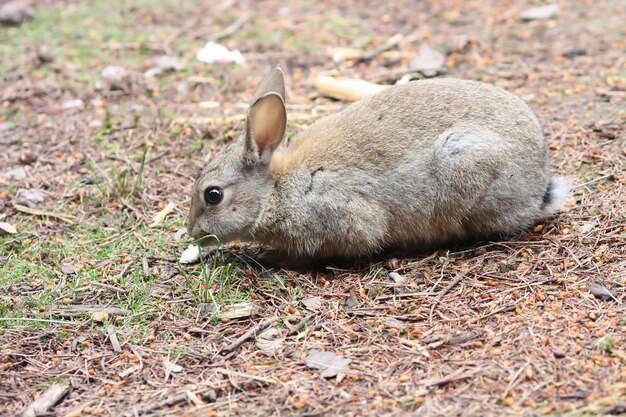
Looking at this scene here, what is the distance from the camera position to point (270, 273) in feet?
19.7

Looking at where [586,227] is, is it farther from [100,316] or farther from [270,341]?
[100,316]

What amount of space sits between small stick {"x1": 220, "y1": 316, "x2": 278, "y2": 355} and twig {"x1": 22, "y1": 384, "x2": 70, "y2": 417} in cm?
101

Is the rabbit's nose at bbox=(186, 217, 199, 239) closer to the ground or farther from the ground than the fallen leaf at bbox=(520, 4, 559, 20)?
closer to the ground

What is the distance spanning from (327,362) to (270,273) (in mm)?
1426

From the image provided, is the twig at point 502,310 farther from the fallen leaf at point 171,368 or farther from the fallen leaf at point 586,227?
the fallen leaf at point 171,368

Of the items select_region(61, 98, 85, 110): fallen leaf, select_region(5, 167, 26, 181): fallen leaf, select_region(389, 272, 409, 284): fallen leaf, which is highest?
select_region(61, 98, 85, 110): fallen leaf

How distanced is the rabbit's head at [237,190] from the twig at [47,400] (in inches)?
69.2

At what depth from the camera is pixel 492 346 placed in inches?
184

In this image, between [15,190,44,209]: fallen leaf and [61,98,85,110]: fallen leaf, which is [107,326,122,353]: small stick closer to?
[15,190,44,209]: fallen leaf

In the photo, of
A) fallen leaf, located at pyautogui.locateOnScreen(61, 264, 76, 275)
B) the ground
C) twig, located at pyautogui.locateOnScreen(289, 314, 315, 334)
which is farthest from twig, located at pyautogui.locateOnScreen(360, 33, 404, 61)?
twig, located at pyautogui.locateOnScreen(289, 314, 315, 334)

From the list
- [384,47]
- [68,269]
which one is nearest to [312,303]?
[68,269]

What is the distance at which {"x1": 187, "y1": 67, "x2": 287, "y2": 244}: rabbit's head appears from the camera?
19.8 feet

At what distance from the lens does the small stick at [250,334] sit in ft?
16.4

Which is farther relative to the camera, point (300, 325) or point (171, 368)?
point (300, 325)
